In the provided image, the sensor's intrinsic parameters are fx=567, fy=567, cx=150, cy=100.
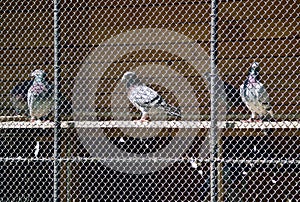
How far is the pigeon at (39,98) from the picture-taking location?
284 inches

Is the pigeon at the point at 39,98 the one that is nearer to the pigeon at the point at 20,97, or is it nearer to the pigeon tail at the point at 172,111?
the pigeon at the point at 20,97

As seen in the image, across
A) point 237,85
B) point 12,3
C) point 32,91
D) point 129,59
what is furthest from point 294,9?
point 12,3

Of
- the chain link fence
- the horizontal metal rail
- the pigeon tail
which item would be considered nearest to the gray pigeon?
the chain link fence

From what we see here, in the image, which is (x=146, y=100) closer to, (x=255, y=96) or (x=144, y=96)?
(x=144, y=96)

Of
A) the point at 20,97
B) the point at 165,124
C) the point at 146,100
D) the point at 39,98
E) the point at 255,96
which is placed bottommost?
the point at 20,97

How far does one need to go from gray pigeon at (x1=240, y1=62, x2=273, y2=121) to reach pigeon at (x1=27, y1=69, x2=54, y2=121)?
2512 millimetres

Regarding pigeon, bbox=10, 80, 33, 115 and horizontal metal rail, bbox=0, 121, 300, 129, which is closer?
horizontal metal rail, bbox=0, 121, 300, 129

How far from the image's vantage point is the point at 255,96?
6410mm

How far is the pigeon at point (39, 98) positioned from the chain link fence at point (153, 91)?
0.01 meters

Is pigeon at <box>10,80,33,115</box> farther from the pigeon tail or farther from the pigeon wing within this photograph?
the pigeon tail

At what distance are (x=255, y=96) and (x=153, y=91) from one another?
4.17ft

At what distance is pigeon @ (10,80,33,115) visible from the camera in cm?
789

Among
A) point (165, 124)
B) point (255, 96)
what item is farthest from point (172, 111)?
point (255, 96)

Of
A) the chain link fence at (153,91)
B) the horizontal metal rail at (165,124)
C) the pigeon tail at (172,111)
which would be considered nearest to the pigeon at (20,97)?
the chain link fence at (153,91)
